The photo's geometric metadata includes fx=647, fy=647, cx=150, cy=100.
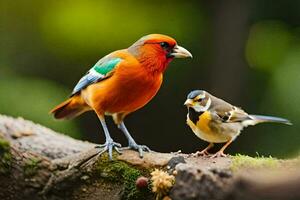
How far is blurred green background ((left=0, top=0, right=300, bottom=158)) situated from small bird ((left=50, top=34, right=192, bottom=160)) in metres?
1.89

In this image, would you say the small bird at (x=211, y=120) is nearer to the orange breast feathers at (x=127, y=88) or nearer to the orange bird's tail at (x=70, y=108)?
the orange breast feathers at (x=127, y=88)

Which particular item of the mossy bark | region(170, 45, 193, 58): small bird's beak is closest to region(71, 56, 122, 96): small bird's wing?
region(170, 45, 193, 58): small bird's beak

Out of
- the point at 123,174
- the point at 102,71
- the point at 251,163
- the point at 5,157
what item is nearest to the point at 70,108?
the point at 102,71

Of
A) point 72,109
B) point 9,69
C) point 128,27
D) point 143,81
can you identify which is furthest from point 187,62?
point 143,81

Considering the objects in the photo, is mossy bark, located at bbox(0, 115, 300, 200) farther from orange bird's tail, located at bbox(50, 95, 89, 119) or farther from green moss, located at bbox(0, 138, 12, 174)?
orange bird's tail, located at bbox(50, 95, 89, 119)

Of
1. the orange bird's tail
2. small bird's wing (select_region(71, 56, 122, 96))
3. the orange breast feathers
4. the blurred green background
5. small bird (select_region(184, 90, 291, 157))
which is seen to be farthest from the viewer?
the blurred green background

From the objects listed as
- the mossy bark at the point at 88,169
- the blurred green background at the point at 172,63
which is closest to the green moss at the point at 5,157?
the mossy bark at the point at 88,169

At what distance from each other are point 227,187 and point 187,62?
3.47 meters

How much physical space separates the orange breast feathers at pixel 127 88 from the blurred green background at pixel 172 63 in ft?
6.41

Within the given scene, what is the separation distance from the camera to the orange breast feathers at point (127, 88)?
128 inches

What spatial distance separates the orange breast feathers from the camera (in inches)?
128

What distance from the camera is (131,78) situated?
3.25 m

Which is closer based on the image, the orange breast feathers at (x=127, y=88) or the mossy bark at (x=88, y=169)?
the mossy bark at (x=88, y=169)

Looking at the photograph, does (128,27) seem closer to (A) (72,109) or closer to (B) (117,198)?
(A) (72,109)
